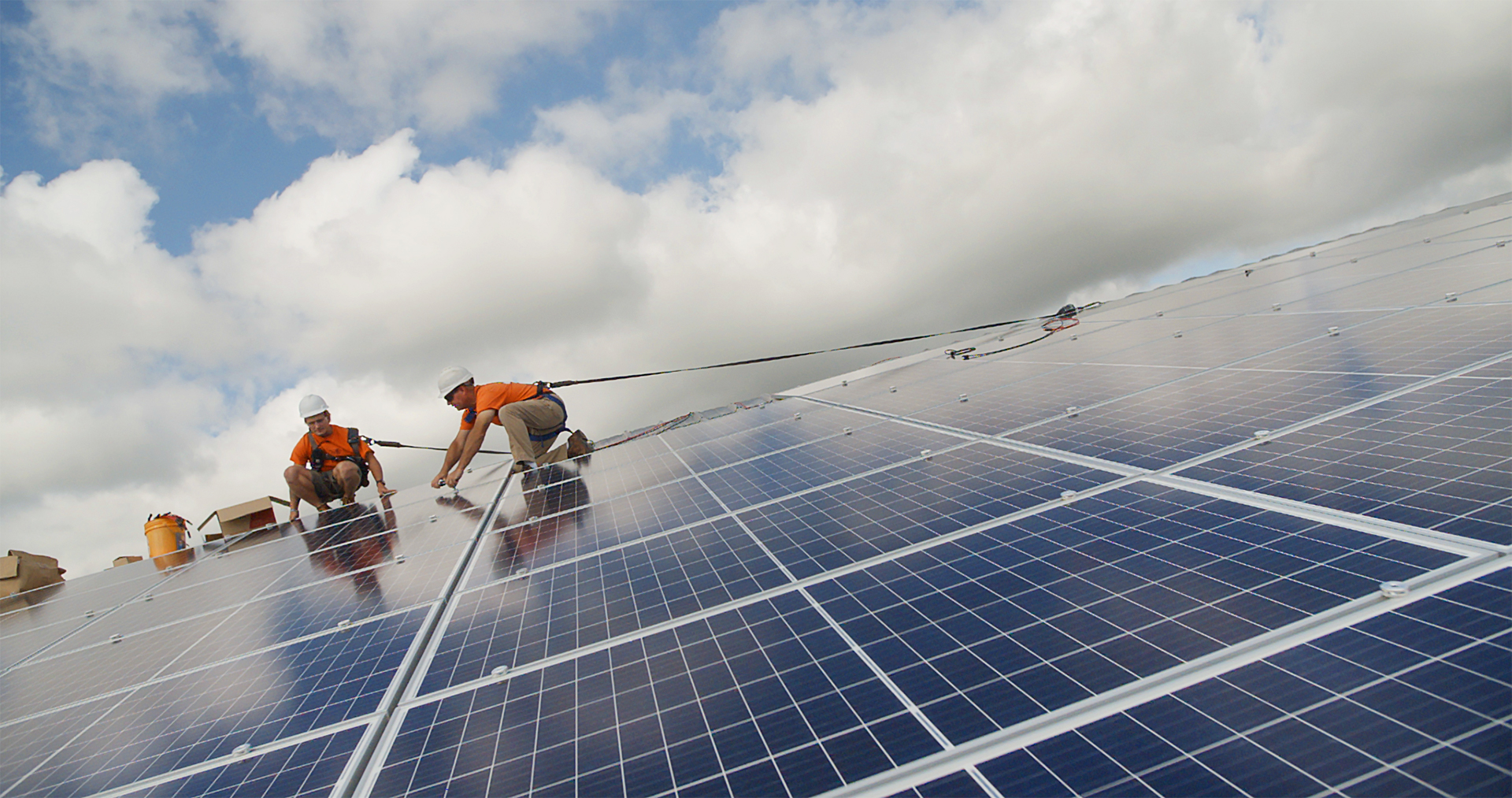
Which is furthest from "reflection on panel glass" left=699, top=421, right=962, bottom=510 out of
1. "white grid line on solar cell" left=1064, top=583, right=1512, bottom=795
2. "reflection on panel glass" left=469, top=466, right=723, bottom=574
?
"white grid line on solar cell" left=1064, top=583, right=1512, bottom=795

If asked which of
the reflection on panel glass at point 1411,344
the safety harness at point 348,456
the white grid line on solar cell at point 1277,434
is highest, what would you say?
the safety harness at point 348,456

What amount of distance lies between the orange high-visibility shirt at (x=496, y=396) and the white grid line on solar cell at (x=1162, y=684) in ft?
38.4

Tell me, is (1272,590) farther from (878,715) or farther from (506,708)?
(506,708)

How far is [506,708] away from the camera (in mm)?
3441

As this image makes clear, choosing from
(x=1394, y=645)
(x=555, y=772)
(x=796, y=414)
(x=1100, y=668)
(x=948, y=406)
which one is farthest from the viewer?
(x=796, y=414)

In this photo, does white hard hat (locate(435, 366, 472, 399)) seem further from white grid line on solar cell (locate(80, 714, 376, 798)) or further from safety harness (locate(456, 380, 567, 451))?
white grid line on solar cell (locate(80, 714, 376, 798))

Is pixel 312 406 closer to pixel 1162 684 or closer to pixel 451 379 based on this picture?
pixel 451 379

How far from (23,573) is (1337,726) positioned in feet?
58.7

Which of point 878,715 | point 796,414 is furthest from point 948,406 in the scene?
point 878,715

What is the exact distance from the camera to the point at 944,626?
322 cm

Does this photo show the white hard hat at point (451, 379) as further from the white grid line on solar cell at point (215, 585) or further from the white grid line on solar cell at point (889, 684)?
the white grid line on solar cell at point (889, 684)

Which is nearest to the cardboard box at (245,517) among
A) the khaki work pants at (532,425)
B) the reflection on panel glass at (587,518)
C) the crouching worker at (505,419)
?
the crouching worker at (505,419)

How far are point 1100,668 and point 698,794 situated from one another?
1679 mm

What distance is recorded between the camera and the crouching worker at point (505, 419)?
487 inches
